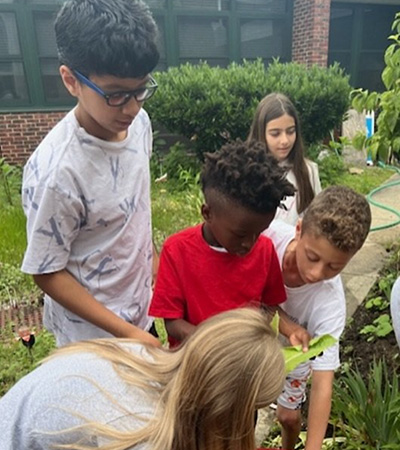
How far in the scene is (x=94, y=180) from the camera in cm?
139

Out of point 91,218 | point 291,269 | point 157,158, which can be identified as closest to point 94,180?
point 91,218

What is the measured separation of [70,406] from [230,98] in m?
6.18

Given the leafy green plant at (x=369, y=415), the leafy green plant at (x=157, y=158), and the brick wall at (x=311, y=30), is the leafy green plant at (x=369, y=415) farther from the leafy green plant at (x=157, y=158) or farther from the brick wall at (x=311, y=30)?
the brick wall at (x=311, y=30)

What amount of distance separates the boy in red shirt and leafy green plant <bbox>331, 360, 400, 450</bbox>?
880mm

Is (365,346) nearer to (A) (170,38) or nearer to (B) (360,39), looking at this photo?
(A) (170,38)

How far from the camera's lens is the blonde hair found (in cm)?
92

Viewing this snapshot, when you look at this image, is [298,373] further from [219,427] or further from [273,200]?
[219,427]

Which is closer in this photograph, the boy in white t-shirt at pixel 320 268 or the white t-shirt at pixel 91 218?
the white t-shirt at pixel 91 218

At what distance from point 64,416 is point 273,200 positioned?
82 cm

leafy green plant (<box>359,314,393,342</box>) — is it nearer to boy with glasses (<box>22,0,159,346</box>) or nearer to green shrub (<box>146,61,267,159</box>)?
boy with glasses (<box>22,0,159,346</box>)

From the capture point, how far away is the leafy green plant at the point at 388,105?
2600 millimetres

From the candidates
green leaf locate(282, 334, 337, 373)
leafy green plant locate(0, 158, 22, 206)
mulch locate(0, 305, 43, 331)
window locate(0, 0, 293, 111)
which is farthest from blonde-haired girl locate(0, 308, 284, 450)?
window locate(0, 0, 293, 111)

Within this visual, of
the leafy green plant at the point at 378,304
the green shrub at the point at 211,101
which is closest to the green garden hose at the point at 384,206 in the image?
the leafy green plant at the point at 378,304

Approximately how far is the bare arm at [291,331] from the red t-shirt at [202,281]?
12 centimetres
